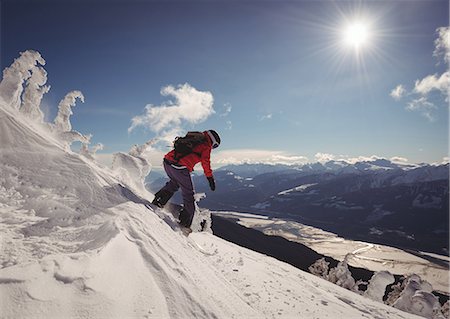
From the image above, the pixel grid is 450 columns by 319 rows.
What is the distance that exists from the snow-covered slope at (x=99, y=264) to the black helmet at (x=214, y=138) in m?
2.47

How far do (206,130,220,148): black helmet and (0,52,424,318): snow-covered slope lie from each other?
2472mm

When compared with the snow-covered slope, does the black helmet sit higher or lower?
higher

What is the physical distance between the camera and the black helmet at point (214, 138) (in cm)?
831

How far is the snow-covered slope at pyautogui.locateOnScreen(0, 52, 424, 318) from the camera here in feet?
10.2

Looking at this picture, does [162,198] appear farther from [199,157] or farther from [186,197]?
[199,157]

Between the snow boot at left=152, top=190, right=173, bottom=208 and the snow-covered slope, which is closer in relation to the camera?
the snow-covered slope

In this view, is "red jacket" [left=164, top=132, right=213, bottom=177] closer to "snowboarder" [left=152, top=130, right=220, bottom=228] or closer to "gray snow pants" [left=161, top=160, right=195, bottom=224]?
"snowboarder" [left=152, top=130, right=220, bottom=228]

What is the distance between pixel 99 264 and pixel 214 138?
17.1ft

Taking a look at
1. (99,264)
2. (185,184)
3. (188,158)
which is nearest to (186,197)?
(185,184)

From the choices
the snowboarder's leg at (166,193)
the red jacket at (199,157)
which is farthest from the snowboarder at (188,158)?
the snowboarder's leg at (166,193)

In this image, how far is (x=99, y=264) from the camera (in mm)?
3668

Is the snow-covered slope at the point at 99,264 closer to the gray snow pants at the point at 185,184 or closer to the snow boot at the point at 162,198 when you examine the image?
the gray snow pants at the point at 185,184

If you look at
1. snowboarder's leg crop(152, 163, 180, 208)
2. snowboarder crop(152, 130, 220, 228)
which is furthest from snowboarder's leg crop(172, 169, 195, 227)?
snowboarder's leg crop(152, 163, 180, 208)

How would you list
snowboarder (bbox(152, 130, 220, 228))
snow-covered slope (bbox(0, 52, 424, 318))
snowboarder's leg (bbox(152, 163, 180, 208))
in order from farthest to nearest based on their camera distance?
snowboarder's leg (bbox(152, 163, 180, 208)) → snowboarder (bbox(152, 130, 220, 228)) → snow-covered slope (bbox(0, 52, 424, 318))
